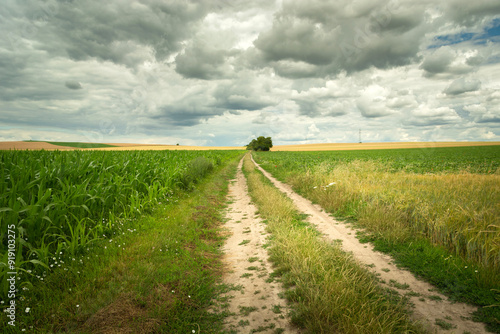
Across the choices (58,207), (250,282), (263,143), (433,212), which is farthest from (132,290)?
(263,143)

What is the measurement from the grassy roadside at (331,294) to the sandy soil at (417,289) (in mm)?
360

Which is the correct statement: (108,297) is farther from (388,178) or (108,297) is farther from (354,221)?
(388,178)

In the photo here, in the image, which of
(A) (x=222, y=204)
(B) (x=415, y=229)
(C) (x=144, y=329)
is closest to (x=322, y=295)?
(C) (x=144, y=329)

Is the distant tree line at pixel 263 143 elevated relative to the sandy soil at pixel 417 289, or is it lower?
elevated

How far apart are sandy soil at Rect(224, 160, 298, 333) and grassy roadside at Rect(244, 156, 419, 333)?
268mm

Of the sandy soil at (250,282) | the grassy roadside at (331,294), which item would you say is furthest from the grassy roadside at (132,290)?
the grassy roadside at (331,294)

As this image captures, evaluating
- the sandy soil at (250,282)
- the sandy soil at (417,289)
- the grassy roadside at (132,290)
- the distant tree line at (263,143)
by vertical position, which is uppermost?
the distant tree line at (263,143)

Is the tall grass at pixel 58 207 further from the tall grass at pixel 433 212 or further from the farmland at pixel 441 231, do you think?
the tall grass at pixel 433 212

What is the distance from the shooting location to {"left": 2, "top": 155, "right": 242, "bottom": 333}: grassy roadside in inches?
135

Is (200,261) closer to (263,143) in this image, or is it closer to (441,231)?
(441,231)

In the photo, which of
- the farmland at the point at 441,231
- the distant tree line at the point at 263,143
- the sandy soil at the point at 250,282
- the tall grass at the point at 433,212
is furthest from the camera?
the distant tree line at the point at 263,143

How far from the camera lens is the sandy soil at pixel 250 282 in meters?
3.60

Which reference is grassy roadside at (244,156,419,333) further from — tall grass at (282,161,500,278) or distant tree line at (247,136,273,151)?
distant tree line at (247,136,273,151)

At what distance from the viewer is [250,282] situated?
474 cm
